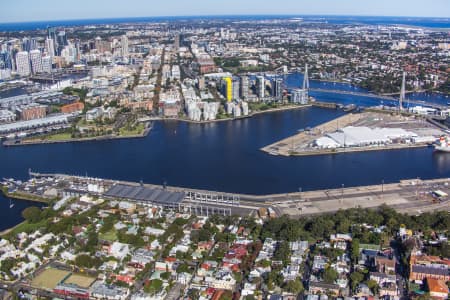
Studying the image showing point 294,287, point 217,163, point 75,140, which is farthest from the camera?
point 75,140

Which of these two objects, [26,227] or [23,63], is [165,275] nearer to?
[26,227]

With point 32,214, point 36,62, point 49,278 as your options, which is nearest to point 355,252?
point 49,278

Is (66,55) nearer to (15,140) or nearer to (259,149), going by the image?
(15,140)

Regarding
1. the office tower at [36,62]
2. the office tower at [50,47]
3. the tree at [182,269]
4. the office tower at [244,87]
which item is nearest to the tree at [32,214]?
the tree at [182,269]

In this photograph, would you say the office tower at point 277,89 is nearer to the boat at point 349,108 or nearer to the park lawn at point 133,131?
the boat at point 349,108

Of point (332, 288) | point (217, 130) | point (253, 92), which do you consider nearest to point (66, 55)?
point (253, 92)

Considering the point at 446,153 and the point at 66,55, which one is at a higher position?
the point at 66,55

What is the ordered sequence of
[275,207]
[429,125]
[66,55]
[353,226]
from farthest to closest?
1. [66,55]
2. [429,125]
3. [275,207]
4. [353,226]
